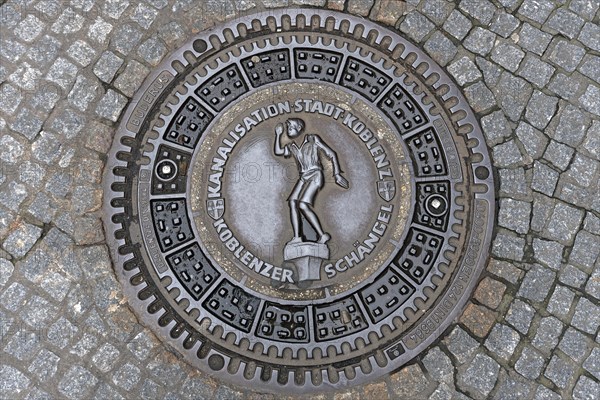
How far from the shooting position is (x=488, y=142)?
3.24 m

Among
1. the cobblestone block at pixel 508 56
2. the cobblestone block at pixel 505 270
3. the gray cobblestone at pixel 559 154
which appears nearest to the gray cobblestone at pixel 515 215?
the cobblestone block at pixel 505 270

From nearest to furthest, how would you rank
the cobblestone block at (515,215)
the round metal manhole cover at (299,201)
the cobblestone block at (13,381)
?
1. the cobblestone block at (13,381)
2. the round metal manhole cover at (299,201)
3. the cobblestone block at (515,215)

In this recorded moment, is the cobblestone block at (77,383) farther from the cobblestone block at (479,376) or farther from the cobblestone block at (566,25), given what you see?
the cobblestone block at (566,25)

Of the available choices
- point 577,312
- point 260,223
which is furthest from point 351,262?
point 577,312

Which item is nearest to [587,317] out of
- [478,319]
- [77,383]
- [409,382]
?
[478,319]

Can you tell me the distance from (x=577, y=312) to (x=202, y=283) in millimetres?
2450

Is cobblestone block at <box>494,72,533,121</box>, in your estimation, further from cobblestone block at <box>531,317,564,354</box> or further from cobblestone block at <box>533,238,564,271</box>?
cobblestone block at <box>531,317,564,354</box>

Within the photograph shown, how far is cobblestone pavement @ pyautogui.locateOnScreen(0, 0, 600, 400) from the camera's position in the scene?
2996 millimetres

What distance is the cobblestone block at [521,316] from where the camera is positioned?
308cm

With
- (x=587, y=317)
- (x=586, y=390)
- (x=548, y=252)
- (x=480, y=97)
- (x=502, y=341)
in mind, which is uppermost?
(x=480, y=97)

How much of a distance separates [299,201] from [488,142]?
53.4 inches

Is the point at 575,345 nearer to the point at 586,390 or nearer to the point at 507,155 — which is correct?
the point at 586,390

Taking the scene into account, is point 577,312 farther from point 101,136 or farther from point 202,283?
point 101,136

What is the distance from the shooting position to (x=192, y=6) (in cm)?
329
